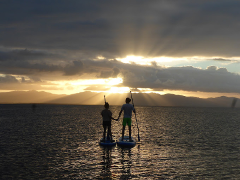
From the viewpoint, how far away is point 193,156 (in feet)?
71.4

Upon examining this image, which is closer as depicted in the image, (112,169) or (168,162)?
(112,169)

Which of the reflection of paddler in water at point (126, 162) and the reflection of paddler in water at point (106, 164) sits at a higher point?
the reflection of paddler in water at point (106, 164)

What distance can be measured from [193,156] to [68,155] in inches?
441

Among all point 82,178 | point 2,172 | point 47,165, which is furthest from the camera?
point 47,165

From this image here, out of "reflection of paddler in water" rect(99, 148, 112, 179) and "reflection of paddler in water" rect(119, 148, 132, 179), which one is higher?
"reflection of paddler in water" rect(99, 148, 112, 179)

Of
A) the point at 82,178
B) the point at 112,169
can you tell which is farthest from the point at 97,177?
the point at 112,169

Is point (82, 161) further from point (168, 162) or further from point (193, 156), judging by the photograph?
point (193, 156)

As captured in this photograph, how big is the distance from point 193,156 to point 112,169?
28.0 ft

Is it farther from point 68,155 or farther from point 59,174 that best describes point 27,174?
point 68,155

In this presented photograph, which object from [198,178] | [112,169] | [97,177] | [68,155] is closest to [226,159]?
[198,178]

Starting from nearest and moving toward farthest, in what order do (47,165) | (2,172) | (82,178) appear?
(82,178) < (2,172) < (47,165)

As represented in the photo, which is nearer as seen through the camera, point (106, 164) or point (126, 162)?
point (106, 164)

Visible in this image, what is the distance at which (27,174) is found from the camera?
52.3 ft

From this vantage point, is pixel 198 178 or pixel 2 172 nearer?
pixel 198 178
